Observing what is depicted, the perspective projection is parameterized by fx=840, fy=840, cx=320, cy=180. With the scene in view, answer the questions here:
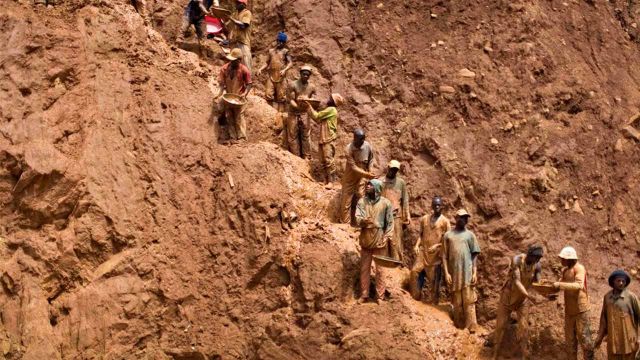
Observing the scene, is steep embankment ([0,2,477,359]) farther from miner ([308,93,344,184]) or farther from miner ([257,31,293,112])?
miner ([257,31,293,112])

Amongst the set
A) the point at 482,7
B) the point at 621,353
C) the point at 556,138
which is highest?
the point at 482,7

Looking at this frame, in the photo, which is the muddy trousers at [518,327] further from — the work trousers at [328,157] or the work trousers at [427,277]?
the work trousers at [328,157]

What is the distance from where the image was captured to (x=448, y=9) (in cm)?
1755

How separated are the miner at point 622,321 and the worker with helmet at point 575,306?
0.33 metres

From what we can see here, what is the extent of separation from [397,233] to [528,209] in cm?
260

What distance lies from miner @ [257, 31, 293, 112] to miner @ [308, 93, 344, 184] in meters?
1.95

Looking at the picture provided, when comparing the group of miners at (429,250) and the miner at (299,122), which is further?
the miner at (299,122)

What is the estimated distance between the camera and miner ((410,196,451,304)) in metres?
13.1

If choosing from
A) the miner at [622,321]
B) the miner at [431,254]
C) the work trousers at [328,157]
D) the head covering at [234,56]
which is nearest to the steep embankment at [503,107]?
the miner at [431,254]

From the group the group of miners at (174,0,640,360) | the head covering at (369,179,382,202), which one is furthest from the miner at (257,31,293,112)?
the head covering at (369,179,382,202)

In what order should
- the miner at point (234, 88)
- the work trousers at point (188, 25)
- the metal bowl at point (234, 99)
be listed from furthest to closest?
1. the work trousers at point (188, 25)
2. the miner at point (234, 88)
3. the metal bowl at point (234, 99)

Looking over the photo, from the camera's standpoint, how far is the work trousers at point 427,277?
13.1 meters

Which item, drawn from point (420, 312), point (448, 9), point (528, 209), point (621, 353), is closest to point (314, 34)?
point (448, 9)

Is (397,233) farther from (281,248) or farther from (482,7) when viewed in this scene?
(482,7)
